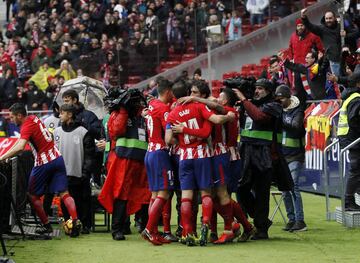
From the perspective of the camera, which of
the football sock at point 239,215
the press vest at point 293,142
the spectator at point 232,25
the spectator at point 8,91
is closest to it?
the football sock at point 239,215

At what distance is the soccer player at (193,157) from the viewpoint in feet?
42.9

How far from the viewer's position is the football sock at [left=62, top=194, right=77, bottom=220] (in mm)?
14562

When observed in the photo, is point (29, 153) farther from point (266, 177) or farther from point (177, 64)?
point (177, 64)

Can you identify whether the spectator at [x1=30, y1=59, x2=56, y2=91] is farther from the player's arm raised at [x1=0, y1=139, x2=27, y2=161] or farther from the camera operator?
the camera operator

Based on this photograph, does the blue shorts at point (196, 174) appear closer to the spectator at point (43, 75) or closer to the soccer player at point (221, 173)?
the soccer player at point (221, 173)

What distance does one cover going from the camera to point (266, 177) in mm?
13789

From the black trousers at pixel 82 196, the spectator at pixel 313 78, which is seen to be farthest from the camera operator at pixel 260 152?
the spectator at pixel 313 78

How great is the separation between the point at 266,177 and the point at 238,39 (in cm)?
1665

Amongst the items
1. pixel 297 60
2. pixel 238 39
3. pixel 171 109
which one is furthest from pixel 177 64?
pixel 171 109

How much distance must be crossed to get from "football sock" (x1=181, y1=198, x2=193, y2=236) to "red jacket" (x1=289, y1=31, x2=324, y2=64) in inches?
370

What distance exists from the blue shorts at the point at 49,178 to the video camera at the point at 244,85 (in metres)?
2.47

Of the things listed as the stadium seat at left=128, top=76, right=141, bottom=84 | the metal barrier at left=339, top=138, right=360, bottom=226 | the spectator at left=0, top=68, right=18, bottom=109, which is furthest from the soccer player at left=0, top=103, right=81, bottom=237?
the spectator at left=0, top=68, right=18, bottom=109

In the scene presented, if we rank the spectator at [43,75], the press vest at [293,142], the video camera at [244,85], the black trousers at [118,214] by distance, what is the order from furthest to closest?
the spectator at [43,75] < the press vest at [293,142] < the black trousers at [118,214] < the video camera at [244,85]

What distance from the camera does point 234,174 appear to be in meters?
13.9
